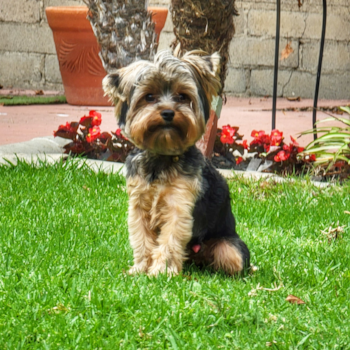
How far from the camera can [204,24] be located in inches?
232

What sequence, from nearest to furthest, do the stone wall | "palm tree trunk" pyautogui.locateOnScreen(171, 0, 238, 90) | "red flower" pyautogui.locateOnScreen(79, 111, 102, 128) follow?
"palm tree trunk" pyautogui.locateOnScreen(171, 0, 238, 90) < "red flower" pyautogui.locateOnScreen(79, 111, 102, 128) < the stone wall

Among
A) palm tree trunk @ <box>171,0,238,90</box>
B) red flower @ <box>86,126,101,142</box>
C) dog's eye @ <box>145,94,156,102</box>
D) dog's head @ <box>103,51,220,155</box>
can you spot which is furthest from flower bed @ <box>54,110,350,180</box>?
dog's eye @ <box>145,94,156,102</box>

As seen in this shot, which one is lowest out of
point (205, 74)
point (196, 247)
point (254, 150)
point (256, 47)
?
point (254, 150)

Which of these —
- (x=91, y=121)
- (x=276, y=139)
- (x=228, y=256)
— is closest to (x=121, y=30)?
(x=91, y=121)

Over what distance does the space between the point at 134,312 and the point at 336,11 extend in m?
10.3

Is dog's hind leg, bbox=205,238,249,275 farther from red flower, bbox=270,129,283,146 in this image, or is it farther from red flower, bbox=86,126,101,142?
red flower, bbox=86,126,101,142

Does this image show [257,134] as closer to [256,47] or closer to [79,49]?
[79,49]

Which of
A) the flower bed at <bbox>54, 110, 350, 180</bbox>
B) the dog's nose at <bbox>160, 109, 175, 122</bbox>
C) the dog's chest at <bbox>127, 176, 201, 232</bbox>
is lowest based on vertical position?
the flower bed at <bbox>54, 110, 350, 180</bbox>

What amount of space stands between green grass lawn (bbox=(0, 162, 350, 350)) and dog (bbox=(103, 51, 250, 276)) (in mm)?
154

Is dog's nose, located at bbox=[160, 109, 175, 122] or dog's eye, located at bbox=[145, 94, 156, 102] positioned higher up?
dog's eye, located at bbox=[145, 94, 156, 102]

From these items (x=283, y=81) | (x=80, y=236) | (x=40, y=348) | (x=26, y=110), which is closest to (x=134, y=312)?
(x=40, y=348)

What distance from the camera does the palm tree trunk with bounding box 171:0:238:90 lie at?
581 cm

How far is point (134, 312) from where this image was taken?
294 centimetres

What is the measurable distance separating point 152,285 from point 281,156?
3215 millimetres
